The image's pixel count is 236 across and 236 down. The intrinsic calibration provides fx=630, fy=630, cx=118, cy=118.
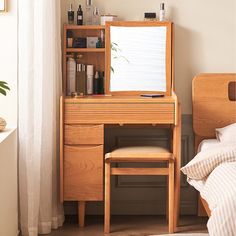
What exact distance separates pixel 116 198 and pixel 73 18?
4.34 feet

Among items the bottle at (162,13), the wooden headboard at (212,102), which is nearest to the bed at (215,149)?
the wooden headboard at (212,102)

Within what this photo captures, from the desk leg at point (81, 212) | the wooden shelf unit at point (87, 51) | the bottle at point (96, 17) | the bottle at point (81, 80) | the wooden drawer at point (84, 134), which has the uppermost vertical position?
the bottle at point (96, 17)

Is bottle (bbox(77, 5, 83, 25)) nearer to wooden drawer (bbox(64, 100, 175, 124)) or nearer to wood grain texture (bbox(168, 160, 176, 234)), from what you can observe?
wooden drawer (bbox(64, 100, 175, 124))

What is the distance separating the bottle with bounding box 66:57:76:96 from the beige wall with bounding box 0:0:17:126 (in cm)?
54

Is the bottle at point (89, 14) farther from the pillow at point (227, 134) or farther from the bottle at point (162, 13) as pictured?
the pillow at point (227, 134)

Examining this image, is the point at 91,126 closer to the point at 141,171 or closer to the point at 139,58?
the point at 141,171

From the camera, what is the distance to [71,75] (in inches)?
173

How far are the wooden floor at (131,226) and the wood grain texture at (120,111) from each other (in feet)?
2.35

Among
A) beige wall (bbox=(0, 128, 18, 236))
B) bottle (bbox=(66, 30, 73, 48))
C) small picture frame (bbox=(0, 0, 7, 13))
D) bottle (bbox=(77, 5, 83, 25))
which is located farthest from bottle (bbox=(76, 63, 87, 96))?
beige wall (bbox=(0, 128, 18, 236))

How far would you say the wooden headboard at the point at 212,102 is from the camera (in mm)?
4395

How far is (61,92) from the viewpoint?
4.25 meters

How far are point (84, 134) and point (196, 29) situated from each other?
44.2 inches

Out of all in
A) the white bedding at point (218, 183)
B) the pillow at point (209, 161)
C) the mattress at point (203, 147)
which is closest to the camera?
the white bedding at point (218, 183)

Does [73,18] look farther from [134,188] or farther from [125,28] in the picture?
[134,188]
